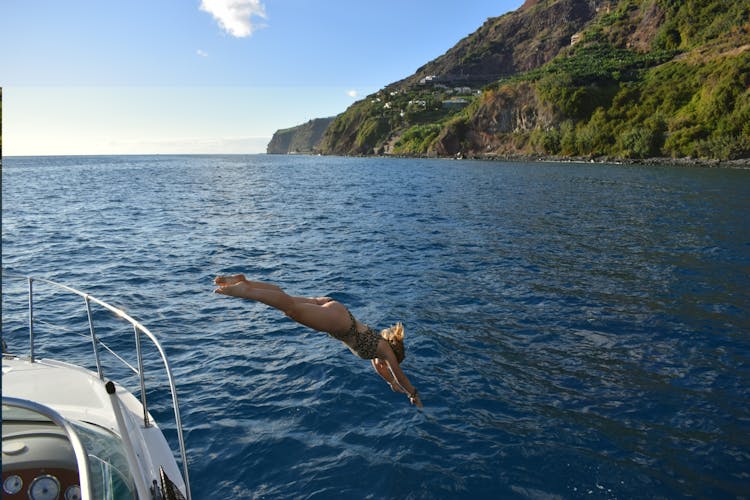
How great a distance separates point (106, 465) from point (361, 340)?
3.98 metres

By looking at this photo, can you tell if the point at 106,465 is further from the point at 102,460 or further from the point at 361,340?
the point at 361,340

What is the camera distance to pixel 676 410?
992 centimetres

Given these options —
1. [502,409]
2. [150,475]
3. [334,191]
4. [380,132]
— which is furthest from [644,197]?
[380,132]

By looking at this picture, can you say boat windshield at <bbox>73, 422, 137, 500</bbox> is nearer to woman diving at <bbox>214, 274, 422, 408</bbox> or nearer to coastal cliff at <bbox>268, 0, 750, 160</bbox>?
woman diving at <bbox>214, 274, 422, 408</bbox>

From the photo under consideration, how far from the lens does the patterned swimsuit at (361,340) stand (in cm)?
751

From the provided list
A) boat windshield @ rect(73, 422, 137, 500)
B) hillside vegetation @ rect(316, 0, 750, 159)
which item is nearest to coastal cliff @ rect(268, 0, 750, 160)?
hillside vegetation @ rect(316, 0, 750, 159)

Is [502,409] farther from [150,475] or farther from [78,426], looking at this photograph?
[78,426]

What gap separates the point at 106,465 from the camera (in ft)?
14.3

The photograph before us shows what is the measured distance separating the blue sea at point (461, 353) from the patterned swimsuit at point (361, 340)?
2337 mm

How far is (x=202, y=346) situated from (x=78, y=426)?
8893 mm

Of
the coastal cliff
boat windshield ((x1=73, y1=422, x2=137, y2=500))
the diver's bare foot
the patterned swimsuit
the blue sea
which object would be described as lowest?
the blue sea

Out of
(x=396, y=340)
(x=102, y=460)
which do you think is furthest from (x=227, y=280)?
(x=396, y=340)

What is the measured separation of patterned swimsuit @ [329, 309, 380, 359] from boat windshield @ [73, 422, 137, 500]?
3475 mm

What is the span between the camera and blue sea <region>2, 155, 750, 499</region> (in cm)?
830
